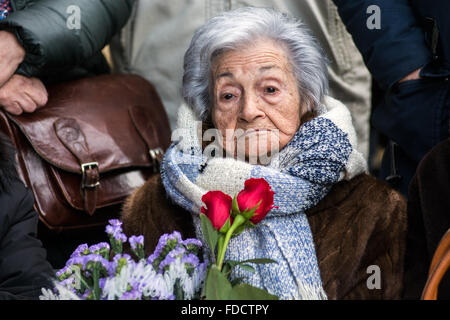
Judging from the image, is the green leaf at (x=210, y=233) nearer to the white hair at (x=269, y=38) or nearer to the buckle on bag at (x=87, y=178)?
the white hair at (x=269, y=38)

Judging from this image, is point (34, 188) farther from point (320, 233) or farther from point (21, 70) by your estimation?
point (320, 233)

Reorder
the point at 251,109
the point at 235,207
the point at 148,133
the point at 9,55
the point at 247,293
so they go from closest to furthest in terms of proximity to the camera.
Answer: the point at 247,293
the point at 235,207
the point at 251,109
the point at 9,55
the point at 148,133

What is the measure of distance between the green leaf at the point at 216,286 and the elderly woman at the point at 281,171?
0.49 m

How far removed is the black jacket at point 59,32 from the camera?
7.00ft

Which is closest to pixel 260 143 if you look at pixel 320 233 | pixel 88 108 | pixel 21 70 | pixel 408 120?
pixel 320 233

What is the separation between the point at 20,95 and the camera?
2166 mm

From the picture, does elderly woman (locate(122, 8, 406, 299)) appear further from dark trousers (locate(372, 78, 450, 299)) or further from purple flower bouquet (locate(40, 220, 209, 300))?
purple flower bouquet (locate(40, 220, 209, 300))

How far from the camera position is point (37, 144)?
2.15 metres

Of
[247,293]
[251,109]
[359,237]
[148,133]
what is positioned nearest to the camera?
[247,293]

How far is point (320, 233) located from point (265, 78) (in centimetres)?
48

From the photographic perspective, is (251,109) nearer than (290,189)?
No

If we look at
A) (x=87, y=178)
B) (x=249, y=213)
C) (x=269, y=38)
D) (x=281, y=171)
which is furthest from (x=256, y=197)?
(x=87, y=178)

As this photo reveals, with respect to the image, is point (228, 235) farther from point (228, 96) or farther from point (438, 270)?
point (228, 96)

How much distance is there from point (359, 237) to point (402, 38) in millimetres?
707
